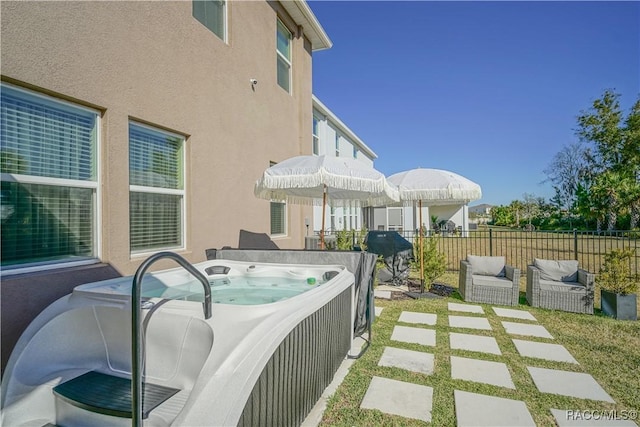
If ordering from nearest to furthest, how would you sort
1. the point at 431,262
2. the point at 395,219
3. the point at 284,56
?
1. the point at 431,262
2. the point at 284,56
3. the point at 395,219

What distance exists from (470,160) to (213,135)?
2337cm

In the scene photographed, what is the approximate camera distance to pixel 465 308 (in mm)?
5684

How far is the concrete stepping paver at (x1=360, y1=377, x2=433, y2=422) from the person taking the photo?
267 cm

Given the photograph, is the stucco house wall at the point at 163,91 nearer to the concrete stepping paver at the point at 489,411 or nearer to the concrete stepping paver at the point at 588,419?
the concrete stepping paver at the point at 489,411

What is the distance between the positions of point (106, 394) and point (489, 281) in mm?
6065

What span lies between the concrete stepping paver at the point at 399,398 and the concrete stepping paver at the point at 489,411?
10.3 inches

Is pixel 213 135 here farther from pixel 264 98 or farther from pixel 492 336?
pixel 492 336

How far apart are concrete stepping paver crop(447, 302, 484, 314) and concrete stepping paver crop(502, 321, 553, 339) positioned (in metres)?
0.65

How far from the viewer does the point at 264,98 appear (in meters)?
7.05

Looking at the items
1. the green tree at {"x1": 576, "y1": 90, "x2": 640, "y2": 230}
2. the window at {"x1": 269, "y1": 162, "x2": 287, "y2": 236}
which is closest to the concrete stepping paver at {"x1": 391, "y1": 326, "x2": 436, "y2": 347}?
→ the window at {"x1": 269, "y1": 162, "x2": 287, "y2": 236}

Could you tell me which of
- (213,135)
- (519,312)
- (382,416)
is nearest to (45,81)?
(213,135)

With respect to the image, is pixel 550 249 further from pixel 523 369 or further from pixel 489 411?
pixel 489 411

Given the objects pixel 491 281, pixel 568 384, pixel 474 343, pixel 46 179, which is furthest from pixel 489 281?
pixel 46 179

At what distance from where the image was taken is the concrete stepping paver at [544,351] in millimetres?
3682
